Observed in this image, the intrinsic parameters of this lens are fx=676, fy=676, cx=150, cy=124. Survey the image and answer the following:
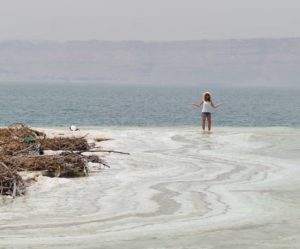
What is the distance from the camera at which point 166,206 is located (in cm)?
1185

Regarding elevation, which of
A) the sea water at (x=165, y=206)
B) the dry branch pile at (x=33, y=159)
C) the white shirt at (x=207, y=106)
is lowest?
the sea water at (x=165, y=206)

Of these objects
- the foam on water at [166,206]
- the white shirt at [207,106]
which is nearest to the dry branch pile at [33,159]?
the foam on water at [166,206]

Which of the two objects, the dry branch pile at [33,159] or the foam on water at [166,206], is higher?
the dry branch pile at [33,159]

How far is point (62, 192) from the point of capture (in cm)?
1318

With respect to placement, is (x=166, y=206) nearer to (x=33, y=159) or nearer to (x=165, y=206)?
(x=165, y=206)

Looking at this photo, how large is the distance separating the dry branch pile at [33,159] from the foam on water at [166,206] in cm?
39

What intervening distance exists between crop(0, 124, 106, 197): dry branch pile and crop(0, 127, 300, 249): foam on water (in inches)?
15.5

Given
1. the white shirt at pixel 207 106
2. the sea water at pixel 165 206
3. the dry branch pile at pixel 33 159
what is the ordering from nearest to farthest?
1. the sea water at pixel 165 206
2. the dry branch pile at pixel 33 159
3. the white shirt at pixel 207 106

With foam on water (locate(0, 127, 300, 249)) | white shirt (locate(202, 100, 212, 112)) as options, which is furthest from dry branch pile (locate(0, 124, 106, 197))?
white shirt (locate(202, 100, 212, 112))

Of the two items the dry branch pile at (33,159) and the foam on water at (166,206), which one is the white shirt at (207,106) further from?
the dry branch pile at (33,159)

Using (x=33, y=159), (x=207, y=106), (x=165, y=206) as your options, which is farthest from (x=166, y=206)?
(x=207, y=106)

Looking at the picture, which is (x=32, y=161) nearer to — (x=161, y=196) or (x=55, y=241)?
(x=161, y=196)

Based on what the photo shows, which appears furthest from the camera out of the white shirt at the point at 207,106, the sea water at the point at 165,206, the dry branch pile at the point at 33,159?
the white shirt at the point at 207,106

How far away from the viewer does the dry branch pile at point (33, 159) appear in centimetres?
1300
